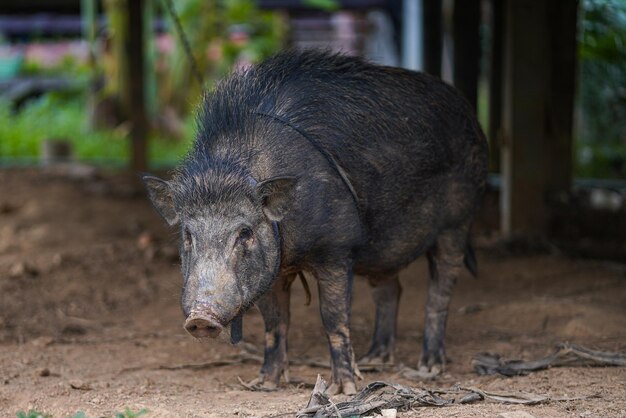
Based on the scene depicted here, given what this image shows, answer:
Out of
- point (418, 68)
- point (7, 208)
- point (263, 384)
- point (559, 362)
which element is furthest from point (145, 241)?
point (418, 68)

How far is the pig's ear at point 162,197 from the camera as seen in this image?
186 inches

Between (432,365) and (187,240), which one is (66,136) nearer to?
(432,365)

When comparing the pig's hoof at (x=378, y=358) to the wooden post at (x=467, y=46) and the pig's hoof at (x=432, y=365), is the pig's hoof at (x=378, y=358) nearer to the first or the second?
the pig's hoof at (x=432, y=365)

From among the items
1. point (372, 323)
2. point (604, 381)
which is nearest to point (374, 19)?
point (372, 323)

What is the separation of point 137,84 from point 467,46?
370cm

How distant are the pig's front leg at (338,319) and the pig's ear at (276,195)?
1.61 feet

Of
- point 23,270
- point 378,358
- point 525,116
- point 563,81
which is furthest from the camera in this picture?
A: point 563,81

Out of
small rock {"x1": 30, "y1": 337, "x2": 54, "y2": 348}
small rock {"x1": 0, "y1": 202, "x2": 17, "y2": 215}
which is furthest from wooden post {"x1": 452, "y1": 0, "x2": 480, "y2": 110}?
small rock {"x1": 30, "y1": 337, "x2": 54, "y2": 348}

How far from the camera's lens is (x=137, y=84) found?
10281mm

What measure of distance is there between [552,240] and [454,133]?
3.25 m

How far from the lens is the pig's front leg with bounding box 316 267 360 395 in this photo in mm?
4926

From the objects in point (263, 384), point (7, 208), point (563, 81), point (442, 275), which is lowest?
point (7, 208)

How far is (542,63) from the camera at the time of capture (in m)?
8.09

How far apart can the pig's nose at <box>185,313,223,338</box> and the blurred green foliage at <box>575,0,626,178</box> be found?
5291 millimetres
